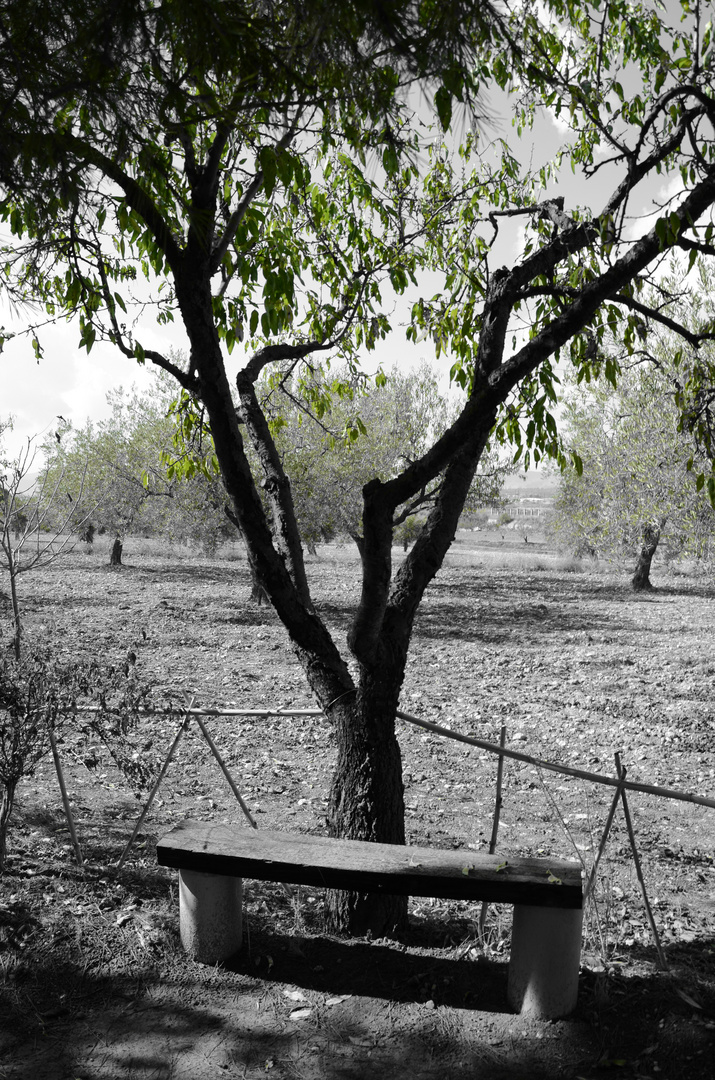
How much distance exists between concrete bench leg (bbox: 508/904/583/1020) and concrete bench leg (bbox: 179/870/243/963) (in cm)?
147

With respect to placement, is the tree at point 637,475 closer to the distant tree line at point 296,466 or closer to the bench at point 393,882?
the distant tree line at point 296,466

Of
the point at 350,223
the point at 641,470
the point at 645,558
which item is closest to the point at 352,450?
the point at 641,470

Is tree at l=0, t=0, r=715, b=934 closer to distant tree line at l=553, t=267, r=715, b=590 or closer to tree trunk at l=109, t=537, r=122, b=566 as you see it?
distant tree line at l=553, t=267, r=715, b=590

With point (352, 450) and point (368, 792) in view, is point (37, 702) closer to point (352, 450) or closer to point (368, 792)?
point (368, 792)

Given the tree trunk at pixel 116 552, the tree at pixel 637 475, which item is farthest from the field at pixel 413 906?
the tree trunk at pixel 116 552

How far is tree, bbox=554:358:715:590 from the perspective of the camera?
68.9ft

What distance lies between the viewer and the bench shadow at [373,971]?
160 inches

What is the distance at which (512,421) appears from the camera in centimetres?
521

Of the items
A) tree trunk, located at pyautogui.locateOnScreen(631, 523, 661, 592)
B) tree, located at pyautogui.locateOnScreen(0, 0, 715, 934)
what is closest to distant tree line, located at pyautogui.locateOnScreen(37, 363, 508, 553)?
tree trunk, located at pyautogui.locateOnScreen(631, 523, 661, 592)

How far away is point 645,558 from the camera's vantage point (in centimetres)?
3003

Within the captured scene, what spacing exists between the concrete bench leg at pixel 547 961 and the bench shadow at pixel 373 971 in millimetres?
200

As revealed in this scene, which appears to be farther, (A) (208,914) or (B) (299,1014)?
(A) (208,914)

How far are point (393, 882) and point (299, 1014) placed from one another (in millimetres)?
743

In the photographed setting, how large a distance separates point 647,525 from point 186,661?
17.6 meters
